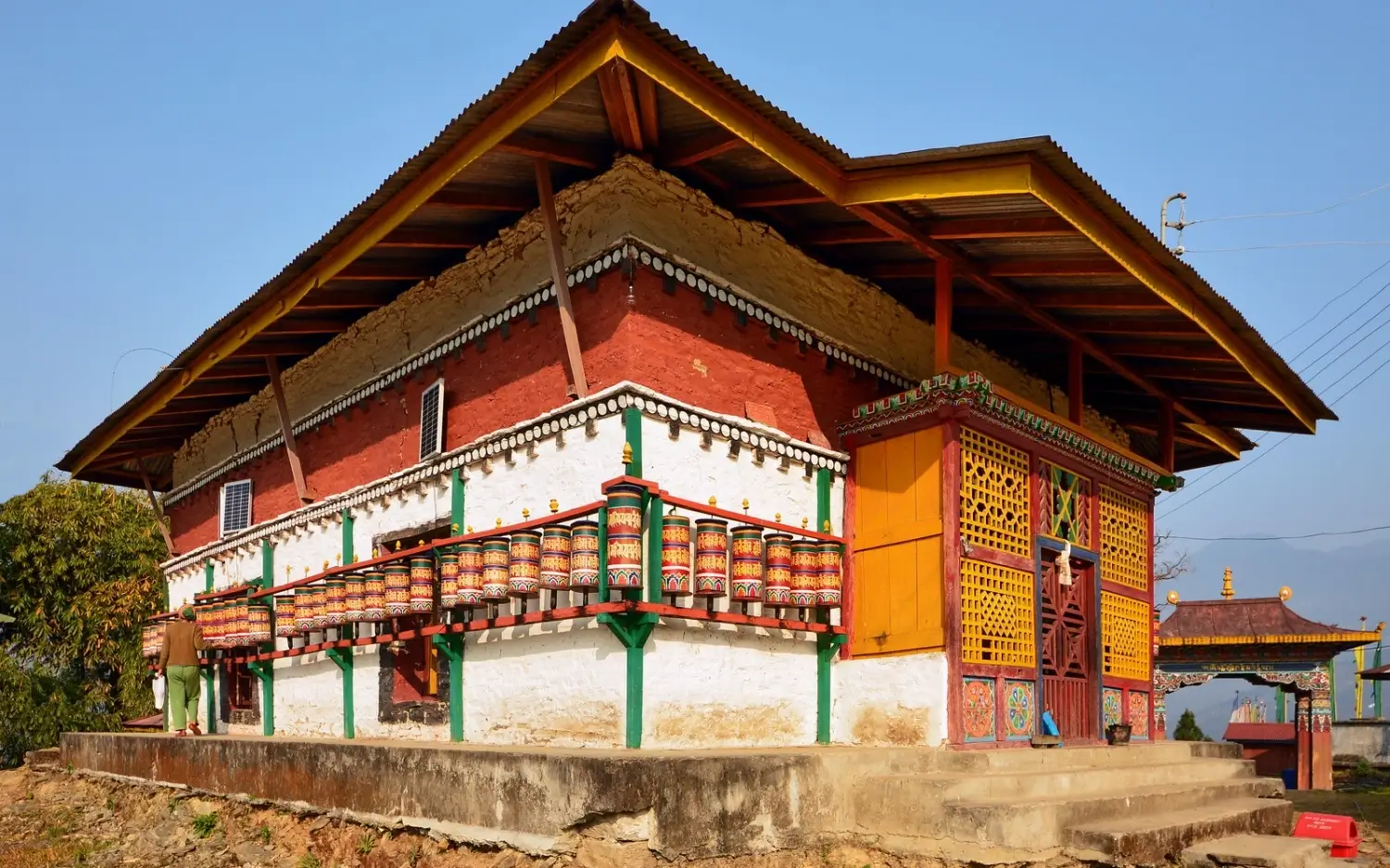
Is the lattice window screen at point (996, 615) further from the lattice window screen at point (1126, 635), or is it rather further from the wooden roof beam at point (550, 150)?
the wooden roof beam at point (550, 150)

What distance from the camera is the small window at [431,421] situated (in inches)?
395

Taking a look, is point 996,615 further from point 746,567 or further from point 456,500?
point 456,500

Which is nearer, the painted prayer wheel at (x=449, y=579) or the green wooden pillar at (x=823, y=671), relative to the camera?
the painted prayer wheel at (x=449, y=579)

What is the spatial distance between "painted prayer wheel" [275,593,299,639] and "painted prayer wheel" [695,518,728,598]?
193 inches

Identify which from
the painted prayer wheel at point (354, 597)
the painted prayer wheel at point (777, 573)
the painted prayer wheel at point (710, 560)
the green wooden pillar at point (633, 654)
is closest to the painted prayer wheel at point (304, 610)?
the painted prayer wheel at point (354, 597)

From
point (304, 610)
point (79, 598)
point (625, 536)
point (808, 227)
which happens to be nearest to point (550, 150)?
point (808, 227)

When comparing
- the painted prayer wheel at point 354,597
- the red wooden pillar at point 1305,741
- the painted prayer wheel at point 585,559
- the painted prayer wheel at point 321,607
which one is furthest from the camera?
the red wooden pillar at point 1305,741

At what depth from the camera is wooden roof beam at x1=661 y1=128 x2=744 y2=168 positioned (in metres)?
7.77

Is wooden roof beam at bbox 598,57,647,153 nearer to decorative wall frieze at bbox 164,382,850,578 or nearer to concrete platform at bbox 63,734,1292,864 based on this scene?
decorative wall frieze at bbox 164,382,850,578

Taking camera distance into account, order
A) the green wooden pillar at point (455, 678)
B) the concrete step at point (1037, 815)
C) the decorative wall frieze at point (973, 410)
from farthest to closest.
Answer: the green wooden pillar at point (455, 678) < the decorative wall frieze at point (973, 410) < the concrete step at point (1037, 815)

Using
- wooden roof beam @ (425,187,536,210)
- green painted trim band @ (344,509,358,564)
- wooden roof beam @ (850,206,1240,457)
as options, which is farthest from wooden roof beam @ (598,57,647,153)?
green painted trim band @ (344,509,358,564)

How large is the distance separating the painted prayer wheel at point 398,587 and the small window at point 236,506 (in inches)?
190

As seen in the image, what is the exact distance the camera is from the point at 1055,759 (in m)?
8.58

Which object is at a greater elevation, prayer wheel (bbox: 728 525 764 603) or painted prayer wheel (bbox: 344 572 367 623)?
prayer wheel (bbox: 728 525 764 603)
